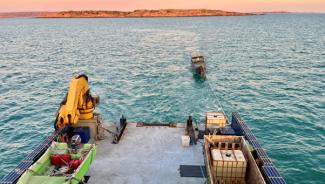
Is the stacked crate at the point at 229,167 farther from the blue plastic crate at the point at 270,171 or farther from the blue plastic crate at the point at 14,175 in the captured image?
the blue plastic crate at the point at 14,175

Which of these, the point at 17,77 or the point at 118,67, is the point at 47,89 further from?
the point at 118,67

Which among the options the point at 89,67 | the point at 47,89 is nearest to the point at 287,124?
the point at 47,89

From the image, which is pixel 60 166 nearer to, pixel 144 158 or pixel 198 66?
pixel 144 158

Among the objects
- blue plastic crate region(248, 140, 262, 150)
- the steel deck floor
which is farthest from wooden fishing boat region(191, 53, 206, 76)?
blue plastic crate region(248, 140, 262, 150)

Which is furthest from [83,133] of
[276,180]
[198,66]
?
[198,66]

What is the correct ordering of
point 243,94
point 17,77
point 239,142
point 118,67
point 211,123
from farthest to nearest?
point 118,67, point 17,77, point 243,94, point 211,123, point 239,142

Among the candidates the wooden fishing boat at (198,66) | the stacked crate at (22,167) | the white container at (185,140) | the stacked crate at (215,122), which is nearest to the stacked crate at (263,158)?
the stacked crate at (215,122)

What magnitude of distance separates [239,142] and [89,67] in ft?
167

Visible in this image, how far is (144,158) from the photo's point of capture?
17.7m

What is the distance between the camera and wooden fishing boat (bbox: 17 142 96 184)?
41.5ft

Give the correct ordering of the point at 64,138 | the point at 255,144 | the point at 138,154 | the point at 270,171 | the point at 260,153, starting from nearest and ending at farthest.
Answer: the point at 270,171 < the point at 260,153 < the point at 255,144 < the point at 138,154 < the point at 64,138

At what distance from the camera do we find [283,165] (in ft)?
77.5

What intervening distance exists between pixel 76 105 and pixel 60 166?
12.9ft

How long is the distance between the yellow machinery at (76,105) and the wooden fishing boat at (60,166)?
1905 millimetres
